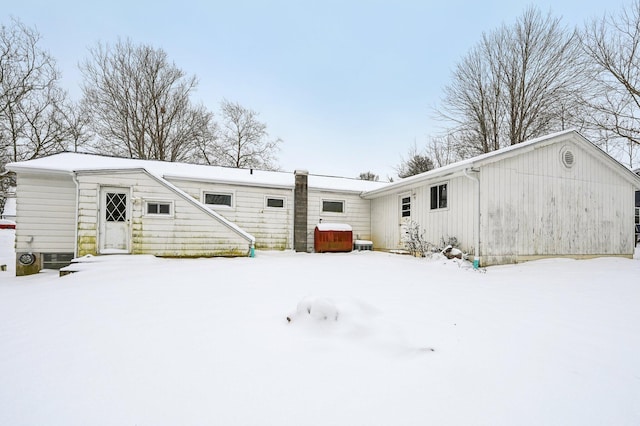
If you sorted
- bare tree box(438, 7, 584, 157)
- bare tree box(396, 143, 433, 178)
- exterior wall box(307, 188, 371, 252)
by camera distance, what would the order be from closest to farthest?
exterior wall box(307, 188, 371, 252), bare tree box(438, 7, 584, 157), bare tree box(396, 143, 433, 178)

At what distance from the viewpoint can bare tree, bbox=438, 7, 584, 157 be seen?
15.0 metres

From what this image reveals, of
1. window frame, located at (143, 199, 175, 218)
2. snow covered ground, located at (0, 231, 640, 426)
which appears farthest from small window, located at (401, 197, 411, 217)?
window frame, located at (143, 199, 175, 218)

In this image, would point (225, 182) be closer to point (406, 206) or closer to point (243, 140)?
point (406, 206)

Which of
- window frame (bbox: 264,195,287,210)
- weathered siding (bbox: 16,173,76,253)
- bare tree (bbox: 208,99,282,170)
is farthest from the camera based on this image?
bare tree (bbox: 208,99,282,170)

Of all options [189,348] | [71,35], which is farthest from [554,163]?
[71,35]

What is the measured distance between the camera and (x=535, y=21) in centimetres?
1567

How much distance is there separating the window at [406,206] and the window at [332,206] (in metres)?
2.71

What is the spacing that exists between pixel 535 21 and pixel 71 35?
25063 millimetres

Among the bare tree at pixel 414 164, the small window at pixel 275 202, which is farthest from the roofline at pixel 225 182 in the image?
the bare tree at pixel 414 164

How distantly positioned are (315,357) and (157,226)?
25.7ft

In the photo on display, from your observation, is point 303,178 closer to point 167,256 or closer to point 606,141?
point 167,256

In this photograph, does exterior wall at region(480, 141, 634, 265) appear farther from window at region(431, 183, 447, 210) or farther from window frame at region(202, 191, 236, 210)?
window frame at region(202, 191, 236, 210)

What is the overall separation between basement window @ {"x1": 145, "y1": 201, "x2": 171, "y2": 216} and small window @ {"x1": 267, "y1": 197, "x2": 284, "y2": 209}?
3.68m

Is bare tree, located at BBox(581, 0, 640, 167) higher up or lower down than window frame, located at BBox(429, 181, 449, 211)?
higher up
